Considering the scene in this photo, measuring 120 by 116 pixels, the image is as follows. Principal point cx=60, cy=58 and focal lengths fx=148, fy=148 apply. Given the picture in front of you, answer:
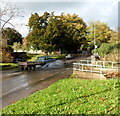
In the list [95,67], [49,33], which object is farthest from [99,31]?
[95,67]

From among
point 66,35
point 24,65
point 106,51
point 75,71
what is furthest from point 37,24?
point 75,71

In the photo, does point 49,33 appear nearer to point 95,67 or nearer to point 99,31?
point 99,31

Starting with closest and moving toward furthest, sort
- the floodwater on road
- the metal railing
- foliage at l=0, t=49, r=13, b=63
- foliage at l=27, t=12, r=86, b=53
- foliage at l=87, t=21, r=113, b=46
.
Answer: the floodwater on road, the metal railing, foliage at l=0, t=49, r=13, b=63, foliage at l=27, t=12, r=86, b=53, foliage at l=87, t=21, r=113, b=46

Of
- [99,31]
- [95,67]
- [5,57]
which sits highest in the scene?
[99,31]

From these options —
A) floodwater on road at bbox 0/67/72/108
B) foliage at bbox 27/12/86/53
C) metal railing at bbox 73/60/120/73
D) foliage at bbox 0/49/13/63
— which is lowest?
floodwater on road at bbox 0/67/72/108

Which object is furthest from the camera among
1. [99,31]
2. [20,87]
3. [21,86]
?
[99,31]

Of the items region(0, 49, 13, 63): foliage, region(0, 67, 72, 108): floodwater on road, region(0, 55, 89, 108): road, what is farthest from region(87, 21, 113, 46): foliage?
region(0, 67, 72, 108): floodwater on road

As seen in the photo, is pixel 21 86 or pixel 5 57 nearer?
pixel 21 86

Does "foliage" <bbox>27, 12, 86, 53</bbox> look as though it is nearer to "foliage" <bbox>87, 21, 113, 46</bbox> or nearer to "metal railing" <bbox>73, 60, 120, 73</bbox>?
"foliage" <bbox>87, 21, 113, 46</bbox>

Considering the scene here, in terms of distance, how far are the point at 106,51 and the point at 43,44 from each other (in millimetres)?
16211

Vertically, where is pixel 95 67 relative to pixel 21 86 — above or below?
above

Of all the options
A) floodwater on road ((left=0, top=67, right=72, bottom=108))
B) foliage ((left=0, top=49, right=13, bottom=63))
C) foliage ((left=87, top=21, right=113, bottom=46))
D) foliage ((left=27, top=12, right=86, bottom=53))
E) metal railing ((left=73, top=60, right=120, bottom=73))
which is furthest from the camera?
foliage ((left=87, top=21, right=113, bottom=46))

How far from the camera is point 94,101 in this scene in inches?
205

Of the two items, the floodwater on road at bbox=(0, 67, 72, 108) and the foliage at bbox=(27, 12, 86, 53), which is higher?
the foliage at bbox=(27, 12, 86, 53)
